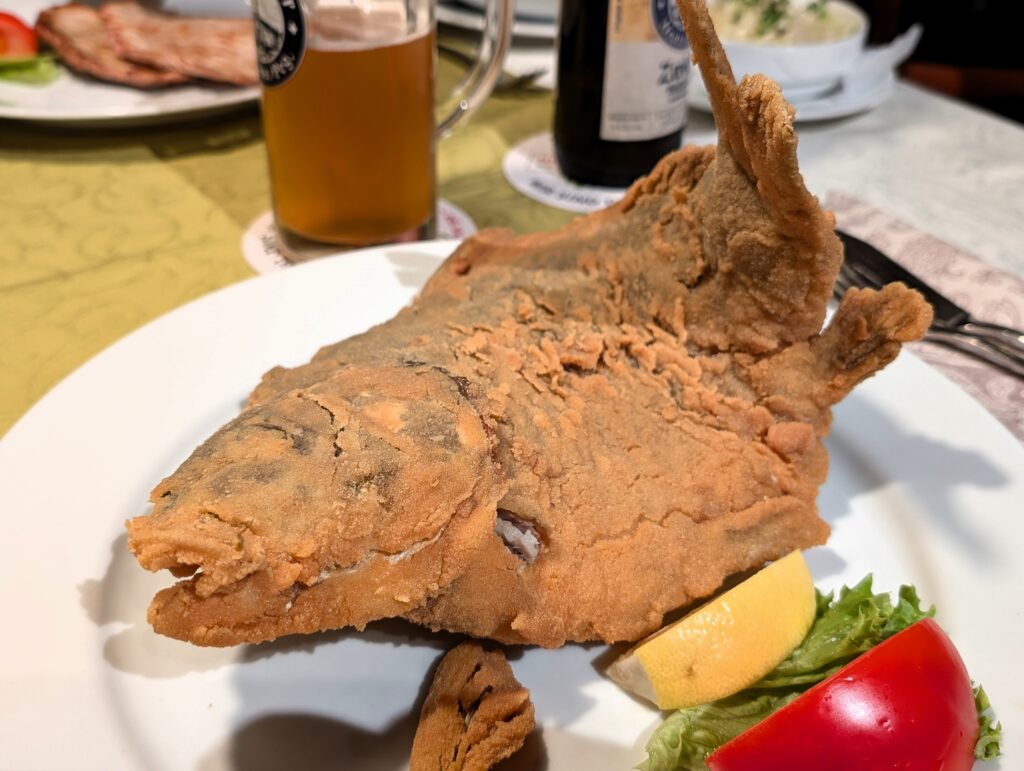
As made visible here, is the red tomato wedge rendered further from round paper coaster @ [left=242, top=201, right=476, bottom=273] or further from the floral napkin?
round paper coaster @ [left=242, top=201, right=476, bottom=273]

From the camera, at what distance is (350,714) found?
0.99 metres

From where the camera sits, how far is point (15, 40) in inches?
93.1

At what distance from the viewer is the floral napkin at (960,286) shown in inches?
60.8

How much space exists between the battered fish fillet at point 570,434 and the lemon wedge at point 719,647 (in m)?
0.04

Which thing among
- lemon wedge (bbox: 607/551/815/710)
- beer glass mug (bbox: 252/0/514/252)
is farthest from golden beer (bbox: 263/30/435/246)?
lemon wedge (bbox: 607/551/815/710)

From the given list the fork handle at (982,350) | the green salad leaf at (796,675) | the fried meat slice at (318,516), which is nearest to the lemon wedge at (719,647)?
the green salad leaf at (796,675)

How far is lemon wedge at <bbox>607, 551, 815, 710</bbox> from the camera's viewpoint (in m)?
0.97

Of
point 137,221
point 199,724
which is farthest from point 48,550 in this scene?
point 137,221

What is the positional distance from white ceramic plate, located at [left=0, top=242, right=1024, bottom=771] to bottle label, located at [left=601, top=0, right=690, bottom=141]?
0.92 meters

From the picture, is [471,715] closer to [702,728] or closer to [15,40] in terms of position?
[702,728]

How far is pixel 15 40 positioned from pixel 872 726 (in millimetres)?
2632

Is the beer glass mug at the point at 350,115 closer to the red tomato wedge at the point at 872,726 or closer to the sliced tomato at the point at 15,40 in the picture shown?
the sliced tomato at the point at 15,40

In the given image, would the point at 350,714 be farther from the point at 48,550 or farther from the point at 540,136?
the point at 540,136

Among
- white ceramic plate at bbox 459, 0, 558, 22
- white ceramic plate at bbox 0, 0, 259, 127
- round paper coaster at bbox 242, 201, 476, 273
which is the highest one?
white ceramic plate at bbox 459, 0, 558, 22
